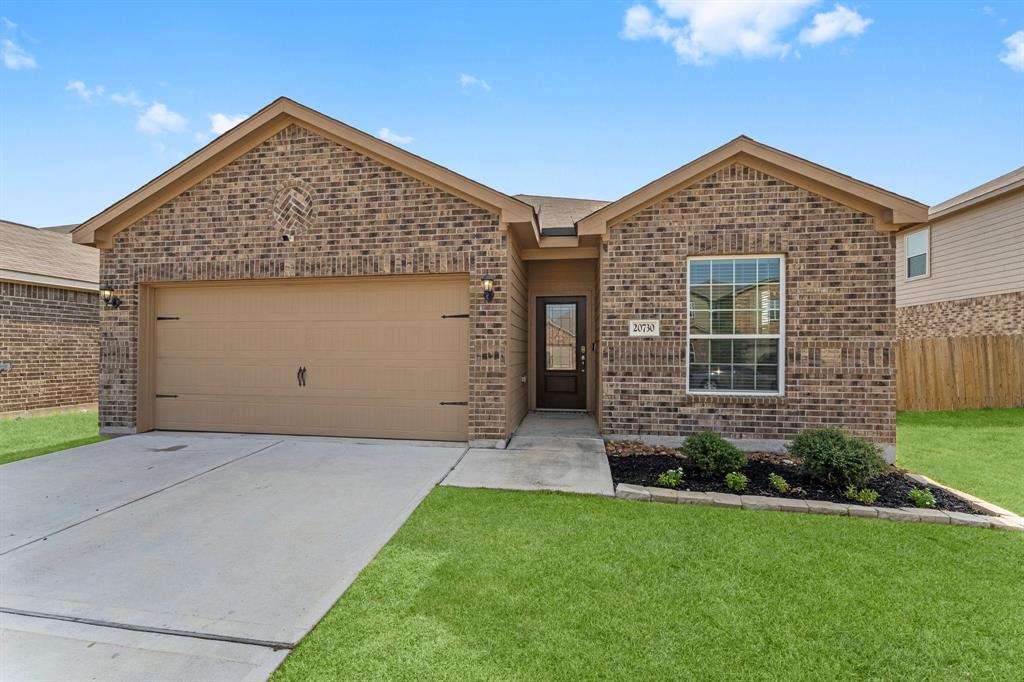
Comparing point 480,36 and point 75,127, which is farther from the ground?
point 480,36

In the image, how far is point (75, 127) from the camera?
379 inches

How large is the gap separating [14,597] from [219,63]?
1026 centimetres

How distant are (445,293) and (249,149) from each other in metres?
3.91

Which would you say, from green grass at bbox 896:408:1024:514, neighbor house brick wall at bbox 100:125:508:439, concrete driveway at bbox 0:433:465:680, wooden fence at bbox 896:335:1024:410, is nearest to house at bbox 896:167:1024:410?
wooden fence at bbox 896:335:1024:410

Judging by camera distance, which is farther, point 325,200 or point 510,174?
point 510,174

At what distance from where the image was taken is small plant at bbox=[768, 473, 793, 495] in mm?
4699

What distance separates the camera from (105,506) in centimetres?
426

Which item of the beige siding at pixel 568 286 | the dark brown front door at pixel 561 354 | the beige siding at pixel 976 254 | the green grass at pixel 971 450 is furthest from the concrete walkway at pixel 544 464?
the beige siding at pixel 976 254

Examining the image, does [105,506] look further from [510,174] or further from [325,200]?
[510,174]

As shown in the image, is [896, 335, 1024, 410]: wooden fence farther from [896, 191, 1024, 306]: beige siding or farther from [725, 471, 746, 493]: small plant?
[725, 471, 746, 493]: small plant

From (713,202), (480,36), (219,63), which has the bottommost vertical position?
(713,202)

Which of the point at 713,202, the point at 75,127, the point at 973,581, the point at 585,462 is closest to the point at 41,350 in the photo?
the point at 75,127

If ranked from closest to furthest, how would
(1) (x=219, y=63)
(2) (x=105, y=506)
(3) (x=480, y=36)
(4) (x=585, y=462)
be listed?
(2) (x=105, y=506), (4) (x=585, y=462), (1) (x=219, y=63), (3) (x=480, y=36)

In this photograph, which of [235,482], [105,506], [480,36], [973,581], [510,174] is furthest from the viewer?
[510,174]
